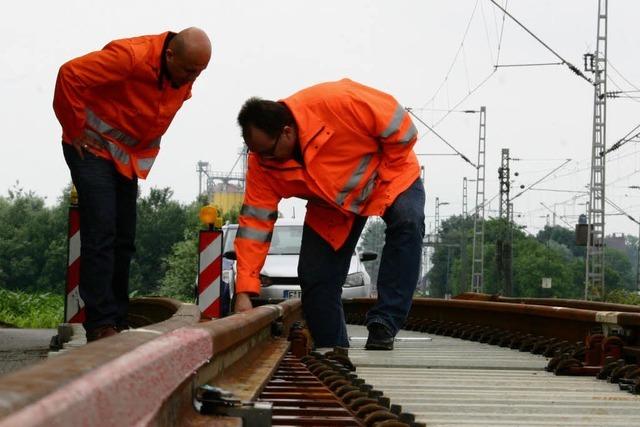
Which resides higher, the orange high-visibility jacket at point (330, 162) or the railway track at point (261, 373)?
the orange high-visibility jacket at point (330, 162)

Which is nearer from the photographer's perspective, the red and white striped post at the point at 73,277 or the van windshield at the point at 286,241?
the red and white striped post at the point at 73,277

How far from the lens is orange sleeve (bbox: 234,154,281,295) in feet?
21.5

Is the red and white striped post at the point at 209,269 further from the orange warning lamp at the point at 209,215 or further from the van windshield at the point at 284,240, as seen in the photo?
the van windshield at the point at 284,240

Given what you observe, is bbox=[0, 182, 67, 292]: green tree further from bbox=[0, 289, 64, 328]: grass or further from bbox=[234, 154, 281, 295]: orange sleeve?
bbox=[234, 154, 281, 295]: orange sleeve

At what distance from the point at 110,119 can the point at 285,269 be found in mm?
10405

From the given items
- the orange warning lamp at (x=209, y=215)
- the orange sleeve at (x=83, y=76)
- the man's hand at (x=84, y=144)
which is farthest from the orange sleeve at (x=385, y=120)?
the orange warning lamp at (x=209, y=215)

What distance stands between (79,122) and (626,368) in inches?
107

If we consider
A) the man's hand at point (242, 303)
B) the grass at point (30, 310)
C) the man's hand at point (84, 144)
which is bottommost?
the grass at point (30, 310)

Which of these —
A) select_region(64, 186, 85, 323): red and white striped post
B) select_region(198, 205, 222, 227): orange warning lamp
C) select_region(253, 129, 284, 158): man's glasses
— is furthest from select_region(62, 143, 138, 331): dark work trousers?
select_region(198, 205, 222, 227): orange warning lamp

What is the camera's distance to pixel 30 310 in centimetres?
2542

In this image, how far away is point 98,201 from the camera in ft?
20.2

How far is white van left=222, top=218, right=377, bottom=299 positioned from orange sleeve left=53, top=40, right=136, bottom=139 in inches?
353

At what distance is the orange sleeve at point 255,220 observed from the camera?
656cm

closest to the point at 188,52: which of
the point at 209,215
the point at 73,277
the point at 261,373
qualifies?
the point at 261,373
